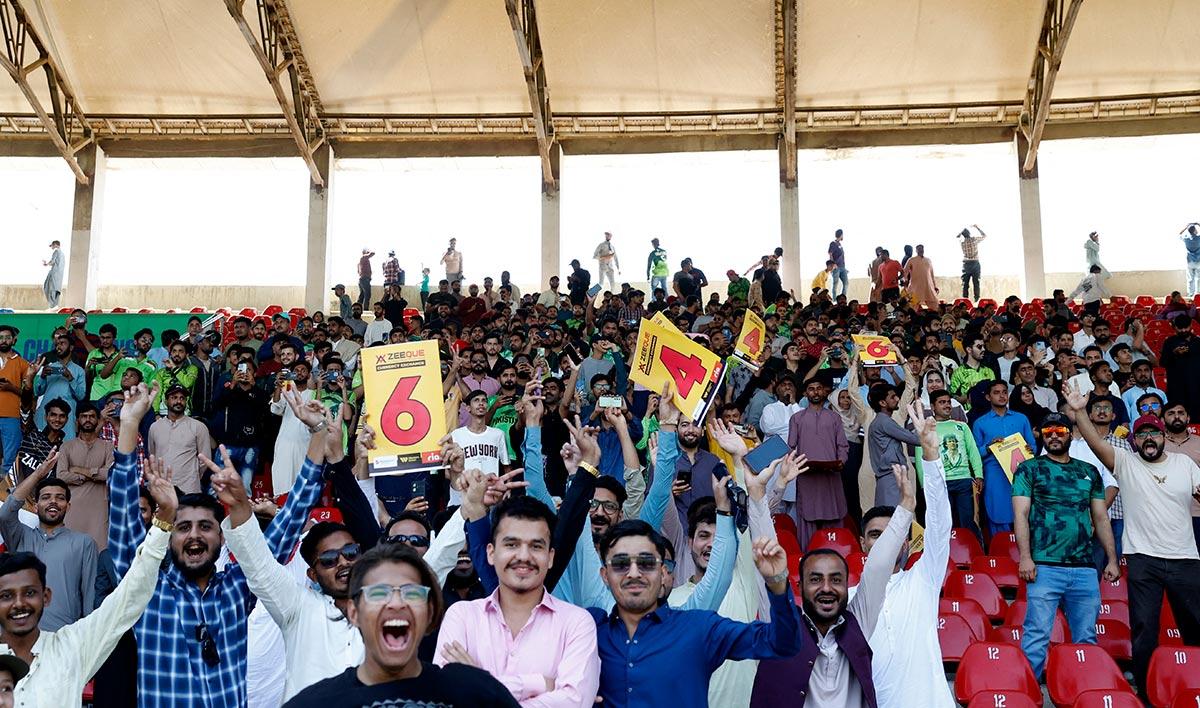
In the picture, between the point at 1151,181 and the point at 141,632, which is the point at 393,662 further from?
the point at 1151,181

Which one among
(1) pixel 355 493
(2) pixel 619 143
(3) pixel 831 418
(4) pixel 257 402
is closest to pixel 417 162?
(2) pixel 619 143

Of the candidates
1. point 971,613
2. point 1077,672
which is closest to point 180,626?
point 1077,672

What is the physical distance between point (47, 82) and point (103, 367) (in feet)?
38.4

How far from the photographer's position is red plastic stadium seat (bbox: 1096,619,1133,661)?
20.3ft

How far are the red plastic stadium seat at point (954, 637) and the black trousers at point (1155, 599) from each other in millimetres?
806

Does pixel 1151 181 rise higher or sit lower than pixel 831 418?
higher

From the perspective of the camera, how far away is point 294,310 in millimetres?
19406

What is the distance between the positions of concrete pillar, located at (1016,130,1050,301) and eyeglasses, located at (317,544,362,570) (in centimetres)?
1858

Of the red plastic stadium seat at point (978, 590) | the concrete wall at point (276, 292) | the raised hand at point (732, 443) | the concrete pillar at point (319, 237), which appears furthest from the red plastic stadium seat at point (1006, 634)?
the concrete pillar at point (319, 237)

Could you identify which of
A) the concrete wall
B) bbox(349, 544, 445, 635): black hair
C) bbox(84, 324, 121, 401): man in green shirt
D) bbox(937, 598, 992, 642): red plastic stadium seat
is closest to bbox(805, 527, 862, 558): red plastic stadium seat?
bbox(937, 598, 992, 642): red plastic stadium seat

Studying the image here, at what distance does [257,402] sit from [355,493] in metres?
5.35

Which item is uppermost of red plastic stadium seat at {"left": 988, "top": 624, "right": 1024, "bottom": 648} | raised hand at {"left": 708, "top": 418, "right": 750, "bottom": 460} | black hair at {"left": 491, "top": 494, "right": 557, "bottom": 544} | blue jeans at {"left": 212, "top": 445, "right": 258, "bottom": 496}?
blue jeans at {"left": 212, "top": 445, "right": 258, "bottom": 496}

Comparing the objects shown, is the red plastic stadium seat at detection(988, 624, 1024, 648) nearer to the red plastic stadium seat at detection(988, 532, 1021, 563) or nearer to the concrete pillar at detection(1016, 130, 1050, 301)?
the red plastic stadium seat at detection(988, 532, 1021, 563)

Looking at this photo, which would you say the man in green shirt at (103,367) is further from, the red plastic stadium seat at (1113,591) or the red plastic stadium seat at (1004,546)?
the red plastic stadium seat at (1113,591)
